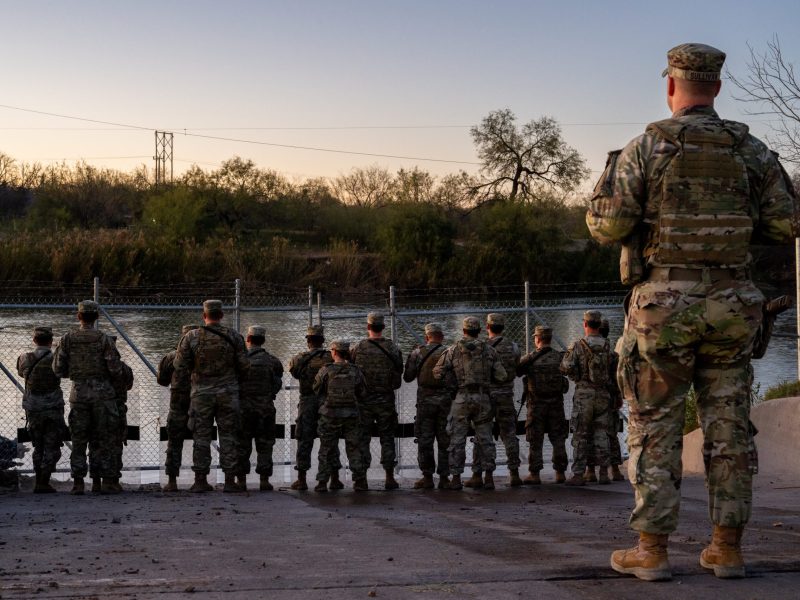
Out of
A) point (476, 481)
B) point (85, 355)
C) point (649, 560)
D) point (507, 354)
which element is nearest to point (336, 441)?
point (476, 481)

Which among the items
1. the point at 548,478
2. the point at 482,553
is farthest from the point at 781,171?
the point at 548,478

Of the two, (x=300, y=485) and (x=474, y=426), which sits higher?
(x=474, y=426)

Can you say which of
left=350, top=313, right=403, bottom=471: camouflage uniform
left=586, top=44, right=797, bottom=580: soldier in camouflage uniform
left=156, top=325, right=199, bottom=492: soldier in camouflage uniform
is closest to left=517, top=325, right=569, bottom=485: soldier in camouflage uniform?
left=350, top=313, right=403, bottom=471: camouflage uniform

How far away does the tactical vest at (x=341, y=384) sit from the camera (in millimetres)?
10547

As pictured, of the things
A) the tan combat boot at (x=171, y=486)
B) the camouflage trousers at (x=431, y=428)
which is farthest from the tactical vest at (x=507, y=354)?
the tan combat boot at (x=171, y=486)

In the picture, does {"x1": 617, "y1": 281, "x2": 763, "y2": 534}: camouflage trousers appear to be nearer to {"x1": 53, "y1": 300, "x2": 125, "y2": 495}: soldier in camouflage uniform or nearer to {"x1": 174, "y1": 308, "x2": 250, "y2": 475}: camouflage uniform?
{"x1": 174, "y1": 308, "x2": 250, "y2": 475}: camouflage uniform

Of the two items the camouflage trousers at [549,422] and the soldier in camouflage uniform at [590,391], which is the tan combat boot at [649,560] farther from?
the camouflage trousers at [549,422]

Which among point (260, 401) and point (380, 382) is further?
point (260, 401)

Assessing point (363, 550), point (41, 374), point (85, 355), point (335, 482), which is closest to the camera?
point (363, 550)

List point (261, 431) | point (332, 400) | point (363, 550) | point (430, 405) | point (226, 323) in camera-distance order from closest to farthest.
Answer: point (363, 550), point (332, 400), point (430, 405), point (261, 431), point (226, 323)

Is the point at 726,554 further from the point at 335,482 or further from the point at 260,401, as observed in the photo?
the point at 260,401

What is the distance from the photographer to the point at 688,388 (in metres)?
4.36

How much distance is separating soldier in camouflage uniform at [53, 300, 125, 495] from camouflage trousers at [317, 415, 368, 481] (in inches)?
78.1

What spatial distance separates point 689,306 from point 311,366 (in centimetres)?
709
